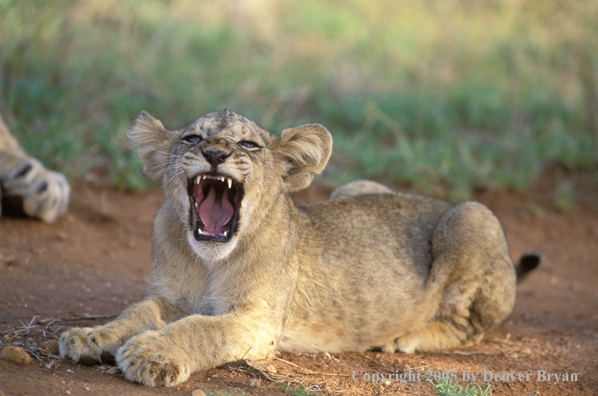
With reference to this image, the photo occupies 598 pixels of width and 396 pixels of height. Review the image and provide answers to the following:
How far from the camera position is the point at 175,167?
4047mm

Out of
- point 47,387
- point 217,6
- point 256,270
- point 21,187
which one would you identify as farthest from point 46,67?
point 47,387

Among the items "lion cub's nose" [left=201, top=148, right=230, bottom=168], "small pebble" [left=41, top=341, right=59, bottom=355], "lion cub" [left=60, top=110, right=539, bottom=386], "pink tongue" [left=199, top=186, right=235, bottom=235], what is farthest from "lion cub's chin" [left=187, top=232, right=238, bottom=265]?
"small pebble" [left=41, top=341, right=59, bottom=355]

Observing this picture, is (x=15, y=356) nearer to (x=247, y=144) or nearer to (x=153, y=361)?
(x=153, y=361)

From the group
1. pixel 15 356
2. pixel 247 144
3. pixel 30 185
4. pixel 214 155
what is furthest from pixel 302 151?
pixel 30 185

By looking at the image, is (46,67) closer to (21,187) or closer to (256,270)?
(21,187)

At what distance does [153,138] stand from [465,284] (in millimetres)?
2463

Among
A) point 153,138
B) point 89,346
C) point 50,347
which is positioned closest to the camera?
point 89,346

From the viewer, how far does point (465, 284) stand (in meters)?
5.03

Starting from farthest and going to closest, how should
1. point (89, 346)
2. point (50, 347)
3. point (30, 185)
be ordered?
1. point (30, 185)
2. point (50, 347)
3. point (89, 346)

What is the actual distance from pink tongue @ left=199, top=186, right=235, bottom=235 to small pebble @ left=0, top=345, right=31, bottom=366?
123 centimetres

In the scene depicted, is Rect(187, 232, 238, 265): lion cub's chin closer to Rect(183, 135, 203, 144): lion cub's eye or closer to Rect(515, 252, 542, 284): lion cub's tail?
Rect(183, 135, 203, 144): lion cub's eye

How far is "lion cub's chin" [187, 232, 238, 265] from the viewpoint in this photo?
12.9ft

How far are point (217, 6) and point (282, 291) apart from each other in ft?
33.7

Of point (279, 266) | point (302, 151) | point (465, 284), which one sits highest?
point (302, 151)
